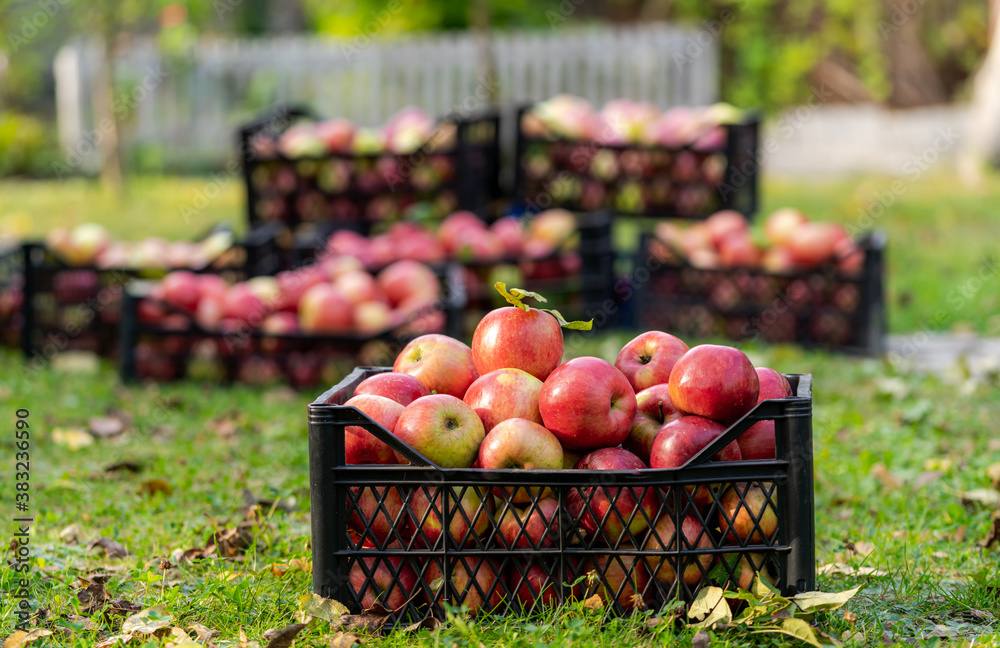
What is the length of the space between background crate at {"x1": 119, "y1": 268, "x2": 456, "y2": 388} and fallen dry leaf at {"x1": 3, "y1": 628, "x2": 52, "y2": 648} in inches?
97.8

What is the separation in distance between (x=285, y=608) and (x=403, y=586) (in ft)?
1.08

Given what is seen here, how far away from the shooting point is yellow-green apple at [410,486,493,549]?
2.15 meters

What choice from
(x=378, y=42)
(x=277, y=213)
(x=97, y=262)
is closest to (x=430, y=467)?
(x=97, y=262)

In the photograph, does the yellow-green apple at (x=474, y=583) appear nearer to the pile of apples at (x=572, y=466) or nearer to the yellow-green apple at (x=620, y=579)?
the pile of apples at (x=572, y=466)

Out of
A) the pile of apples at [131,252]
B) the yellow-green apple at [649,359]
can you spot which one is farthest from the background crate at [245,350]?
the yellow-green apple at [649,359]

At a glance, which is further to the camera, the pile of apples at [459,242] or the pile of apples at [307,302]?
the pile of apples at [459,242]

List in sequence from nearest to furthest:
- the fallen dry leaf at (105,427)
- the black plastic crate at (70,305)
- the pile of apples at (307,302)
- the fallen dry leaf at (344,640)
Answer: the fallen dry leaf at (344,640) < the fallen dry leaf at (105,427) < the pile of apples at (307,302) < the black plastic crate at (70,305)

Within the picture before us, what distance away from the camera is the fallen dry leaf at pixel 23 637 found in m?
2.21

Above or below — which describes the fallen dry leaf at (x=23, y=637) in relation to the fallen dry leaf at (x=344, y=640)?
below

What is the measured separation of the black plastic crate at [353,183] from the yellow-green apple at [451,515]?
4.34 metres

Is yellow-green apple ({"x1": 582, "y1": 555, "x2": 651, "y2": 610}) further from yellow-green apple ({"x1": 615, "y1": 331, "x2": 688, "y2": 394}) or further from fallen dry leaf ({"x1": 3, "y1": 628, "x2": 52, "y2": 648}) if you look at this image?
fallen dry leaf ({"x1": 3, "y1": 628, "x2": 52, "y2": 648})

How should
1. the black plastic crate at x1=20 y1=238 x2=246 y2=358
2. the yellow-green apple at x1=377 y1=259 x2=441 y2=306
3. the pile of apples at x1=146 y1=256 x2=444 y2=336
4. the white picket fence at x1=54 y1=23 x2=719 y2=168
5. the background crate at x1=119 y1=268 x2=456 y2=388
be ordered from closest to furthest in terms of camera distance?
the background crate at x1=119 y1=268 x2=456 y2=388 → the pile of apples at x1=146 y1=256 x2=444 y2=336 → the yellow-green apple at x1=377 y1=259 x2=441 y2=306 → the black plastic crate at x1=20 y1=238 x2=246 y2=358 → the white picket fence at x1=54 y1=23 x2=719 y2=168

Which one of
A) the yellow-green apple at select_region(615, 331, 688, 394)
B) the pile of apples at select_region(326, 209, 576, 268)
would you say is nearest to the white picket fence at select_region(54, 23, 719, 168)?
the pile of apples at select_region(326, 209, 576, 268)

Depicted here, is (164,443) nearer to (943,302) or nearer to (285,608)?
(285,608)
